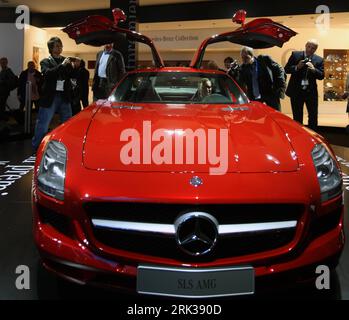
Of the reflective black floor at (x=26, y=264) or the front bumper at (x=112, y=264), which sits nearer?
the front bumper at (x=112, y=264)

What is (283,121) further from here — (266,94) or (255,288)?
(266,94)

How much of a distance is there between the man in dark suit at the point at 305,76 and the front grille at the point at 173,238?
190 inches

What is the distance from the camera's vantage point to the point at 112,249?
1497 millimetres

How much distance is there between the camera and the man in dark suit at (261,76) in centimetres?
526

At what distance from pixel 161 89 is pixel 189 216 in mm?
1829

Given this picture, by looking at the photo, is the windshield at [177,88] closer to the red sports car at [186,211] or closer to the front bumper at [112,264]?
the red sports car at [186,211]

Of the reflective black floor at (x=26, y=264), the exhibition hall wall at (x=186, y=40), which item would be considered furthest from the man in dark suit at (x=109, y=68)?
the exhibition hall wall at (x=186, y=40)

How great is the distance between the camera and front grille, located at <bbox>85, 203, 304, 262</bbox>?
58.2 inches

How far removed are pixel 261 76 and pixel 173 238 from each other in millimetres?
4219

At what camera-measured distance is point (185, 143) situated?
179 centimetres

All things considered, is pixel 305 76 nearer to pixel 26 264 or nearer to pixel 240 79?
pixel 240 79

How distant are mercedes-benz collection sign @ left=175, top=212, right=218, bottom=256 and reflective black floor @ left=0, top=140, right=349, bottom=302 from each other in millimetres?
344

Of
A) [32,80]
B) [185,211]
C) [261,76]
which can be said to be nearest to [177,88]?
[185,211]
